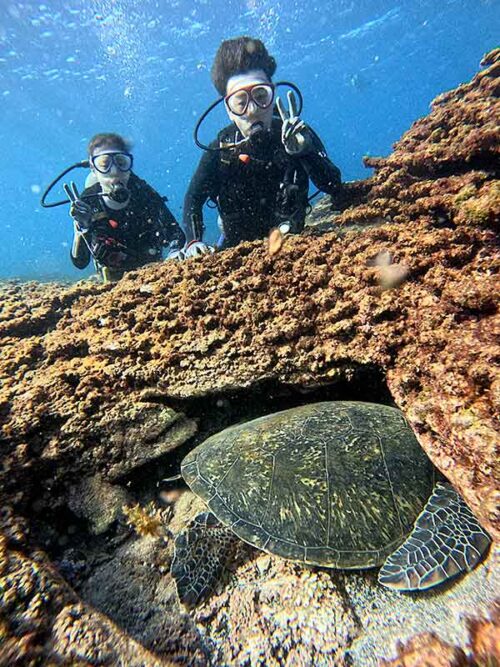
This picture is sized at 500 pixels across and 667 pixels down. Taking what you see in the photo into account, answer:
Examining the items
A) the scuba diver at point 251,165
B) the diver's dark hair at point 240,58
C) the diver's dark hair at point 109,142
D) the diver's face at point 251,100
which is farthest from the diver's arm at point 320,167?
the diver's dark hair at point 109,142

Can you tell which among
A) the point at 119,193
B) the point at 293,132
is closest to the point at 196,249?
the point at 293,132

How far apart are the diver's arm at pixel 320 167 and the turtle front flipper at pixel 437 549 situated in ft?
14.2

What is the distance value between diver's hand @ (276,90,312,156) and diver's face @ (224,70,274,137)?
60 cm

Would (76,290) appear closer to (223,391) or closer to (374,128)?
(223,391)

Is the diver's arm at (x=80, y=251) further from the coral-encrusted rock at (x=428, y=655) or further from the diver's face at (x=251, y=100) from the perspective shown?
the coral-encrusted rock at (x=428, y=655)

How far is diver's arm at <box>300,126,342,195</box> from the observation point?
448 cm

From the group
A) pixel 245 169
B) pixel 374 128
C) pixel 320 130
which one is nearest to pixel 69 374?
pixel 245 169

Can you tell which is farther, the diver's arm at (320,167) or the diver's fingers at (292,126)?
the diver's arm at (320,167)

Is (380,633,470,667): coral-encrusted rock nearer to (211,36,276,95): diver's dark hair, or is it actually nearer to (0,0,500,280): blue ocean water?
(211,36,276,95): diver's dark hair

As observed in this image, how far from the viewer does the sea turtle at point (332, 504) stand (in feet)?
5.58

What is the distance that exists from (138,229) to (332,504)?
249 inches

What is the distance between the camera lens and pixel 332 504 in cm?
188

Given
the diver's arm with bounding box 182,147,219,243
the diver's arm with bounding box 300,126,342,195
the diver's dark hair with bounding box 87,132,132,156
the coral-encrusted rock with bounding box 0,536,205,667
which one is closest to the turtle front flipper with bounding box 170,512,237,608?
the coral-encrusted rock with bounding box 0,536,205,667

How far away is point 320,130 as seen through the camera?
10362 centimetres
